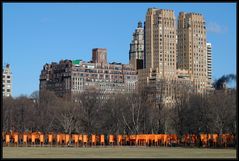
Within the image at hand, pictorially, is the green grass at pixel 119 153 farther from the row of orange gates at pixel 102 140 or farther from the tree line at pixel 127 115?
the tree line at pixel 127 115

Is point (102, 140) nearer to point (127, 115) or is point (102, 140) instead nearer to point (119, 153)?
point (127, 115)

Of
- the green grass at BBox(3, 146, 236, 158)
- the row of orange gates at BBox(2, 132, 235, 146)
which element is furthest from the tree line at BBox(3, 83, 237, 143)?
the green grass at BBox(3, 146, 236, 158)

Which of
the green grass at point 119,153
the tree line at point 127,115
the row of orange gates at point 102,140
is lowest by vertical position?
the green grass at point 119,153

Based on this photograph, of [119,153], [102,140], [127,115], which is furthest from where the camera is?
[127,115]

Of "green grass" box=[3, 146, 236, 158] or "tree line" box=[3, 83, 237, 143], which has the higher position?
"tree line" box=[3, 83, 237, 143]

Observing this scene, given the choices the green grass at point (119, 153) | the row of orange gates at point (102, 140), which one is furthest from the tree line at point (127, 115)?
the green grass at point (119, 153)

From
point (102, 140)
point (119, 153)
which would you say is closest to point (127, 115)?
point (102, 140)

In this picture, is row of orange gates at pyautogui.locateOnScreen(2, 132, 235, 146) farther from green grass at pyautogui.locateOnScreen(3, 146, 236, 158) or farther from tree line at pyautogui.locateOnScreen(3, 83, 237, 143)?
green grass at pyautogui.locateOnScreen(3, 146, 236, 158)

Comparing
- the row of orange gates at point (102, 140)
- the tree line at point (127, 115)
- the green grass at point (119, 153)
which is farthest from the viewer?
the tree line at point (127, 115)

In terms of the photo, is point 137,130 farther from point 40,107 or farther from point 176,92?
point 40,107

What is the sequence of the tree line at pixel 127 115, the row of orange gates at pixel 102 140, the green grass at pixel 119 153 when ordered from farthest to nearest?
1. the tree line at pixel 127 115
2. the row of orange gates at pixel 102 140
3. the green grass at pixel 119 153

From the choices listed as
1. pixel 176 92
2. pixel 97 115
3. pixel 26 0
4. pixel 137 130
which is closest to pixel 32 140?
pixel 137 130

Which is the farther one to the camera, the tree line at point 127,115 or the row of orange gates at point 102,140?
the tree line at point 127,115

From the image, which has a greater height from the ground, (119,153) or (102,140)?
(102,140)
